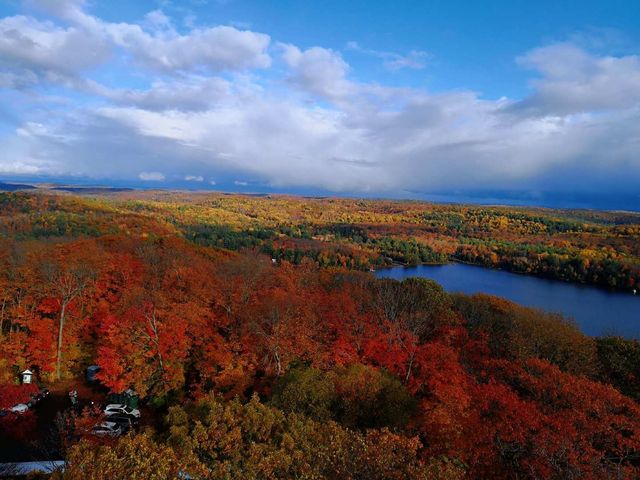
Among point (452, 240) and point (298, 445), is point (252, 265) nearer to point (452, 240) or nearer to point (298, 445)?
point (298, 445)

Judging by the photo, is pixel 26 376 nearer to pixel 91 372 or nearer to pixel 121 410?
pixel 91 372

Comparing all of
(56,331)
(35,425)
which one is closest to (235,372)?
(35,425)

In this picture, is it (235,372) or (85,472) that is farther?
(235,372)

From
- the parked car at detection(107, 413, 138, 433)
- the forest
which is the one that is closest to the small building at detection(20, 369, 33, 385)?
the forest

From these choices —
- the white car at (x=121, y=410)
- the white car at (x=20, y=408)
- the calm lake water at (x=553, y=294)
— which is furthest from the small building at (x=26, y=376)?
the calm lake water at (x=553, y=294)

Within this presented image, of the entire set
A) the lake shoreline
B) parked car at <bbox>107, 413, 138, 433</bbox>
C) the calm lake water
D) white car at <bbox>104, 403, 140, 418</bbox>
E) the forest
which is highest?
the forest

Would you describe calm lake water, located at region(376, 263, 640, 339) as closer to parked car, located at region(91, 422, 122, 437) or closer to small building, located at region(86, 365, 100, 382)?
parked car, located at region(91, 422, 122, 437)

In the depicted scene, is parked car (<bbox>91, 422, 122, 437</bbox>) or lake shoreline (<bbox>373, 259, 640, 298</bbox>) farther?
lake shoreline (<bbox>373, 259, 640, 298</bbox>)
